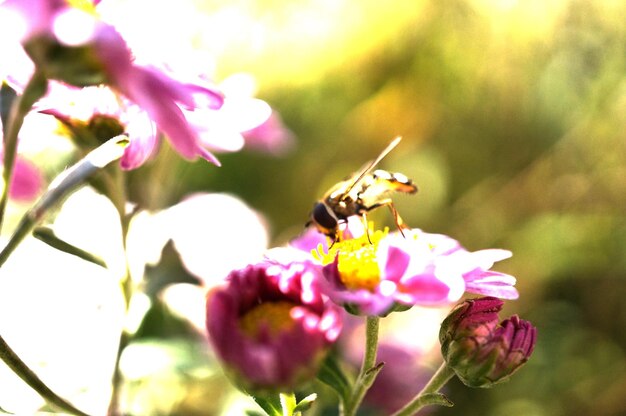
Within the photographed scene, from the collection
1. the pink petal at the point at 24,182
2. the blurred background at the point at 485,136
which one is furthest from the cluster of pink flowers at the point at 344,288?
the blurred background at the point at 485,136

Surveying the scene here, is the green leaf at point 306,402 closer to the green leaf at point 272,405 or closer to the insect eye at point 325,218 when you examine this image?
the green leaf at point 272,405

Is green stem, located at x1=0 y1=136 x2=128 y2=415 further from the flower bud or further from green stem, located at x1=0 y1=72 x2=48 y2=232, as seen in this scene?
the flower bud

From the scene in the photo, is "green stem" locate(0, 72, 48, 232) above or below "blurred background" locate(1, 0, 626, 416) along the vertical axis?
above

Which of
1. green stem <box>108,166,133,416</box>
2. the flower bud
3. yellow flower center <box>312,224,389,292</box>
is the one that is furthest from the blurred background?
the flower bud

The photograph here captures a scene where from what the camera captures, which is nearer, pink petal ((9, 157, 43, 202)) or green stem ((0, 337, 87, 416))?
green stem ((0, 337, 87, 416))

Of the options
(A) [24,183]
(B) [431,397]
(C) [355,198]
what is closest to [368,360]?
(B) [431,397]


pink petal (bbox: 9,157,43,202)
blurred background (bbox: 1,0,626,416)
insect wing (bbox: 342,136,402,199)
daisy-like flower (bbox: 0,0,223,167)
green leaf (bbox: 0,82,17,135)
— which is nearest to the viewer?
daisy-like flower (bbox: 0,0,223,167)
